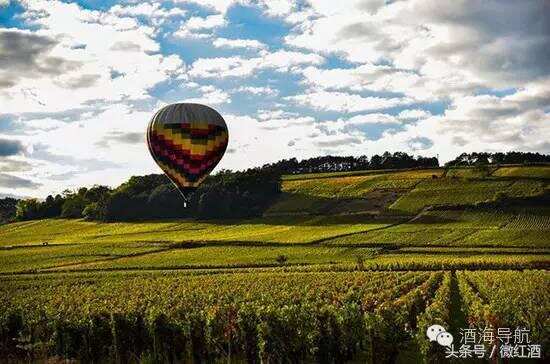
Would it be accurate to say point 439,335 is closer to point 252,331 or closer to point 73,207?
point 252,331

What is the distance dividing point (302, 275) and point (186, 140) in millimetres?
25706

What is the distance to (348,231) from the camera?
100625 millimetres

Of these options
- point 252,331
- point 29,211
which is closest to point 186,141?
point 252,331

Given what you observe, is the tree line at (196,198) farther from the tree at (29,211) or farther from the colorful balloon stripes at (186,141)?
the colorful balloon stripes at (186,141)

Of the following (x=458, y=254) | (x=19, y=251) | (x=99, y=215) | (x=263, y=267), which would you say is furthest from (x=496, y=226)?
(x=99, y=215)

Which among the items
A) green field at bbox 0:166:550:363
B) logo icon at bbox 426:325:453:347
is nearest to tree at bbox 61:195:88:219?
green field at bbox 0:166:550:363

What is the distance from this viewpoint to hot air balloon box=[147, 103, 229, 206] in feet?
145

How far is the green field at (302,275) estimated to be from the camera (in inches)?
1112

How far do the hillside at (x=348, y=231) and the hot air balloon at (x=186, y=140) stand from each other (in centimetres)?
3412

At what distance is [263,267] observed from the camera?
76750 mm

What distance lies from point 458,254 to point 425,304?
1683 inches

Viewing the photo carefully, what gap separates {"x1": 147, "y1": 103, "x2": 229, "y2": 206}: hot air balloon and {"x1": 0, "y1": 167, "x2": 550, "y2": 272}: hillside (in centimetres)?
3412

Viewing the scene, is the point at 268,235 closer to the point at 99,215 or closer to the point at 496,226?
the point at 496,226

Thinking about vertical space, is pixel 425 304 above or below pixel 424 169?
below
